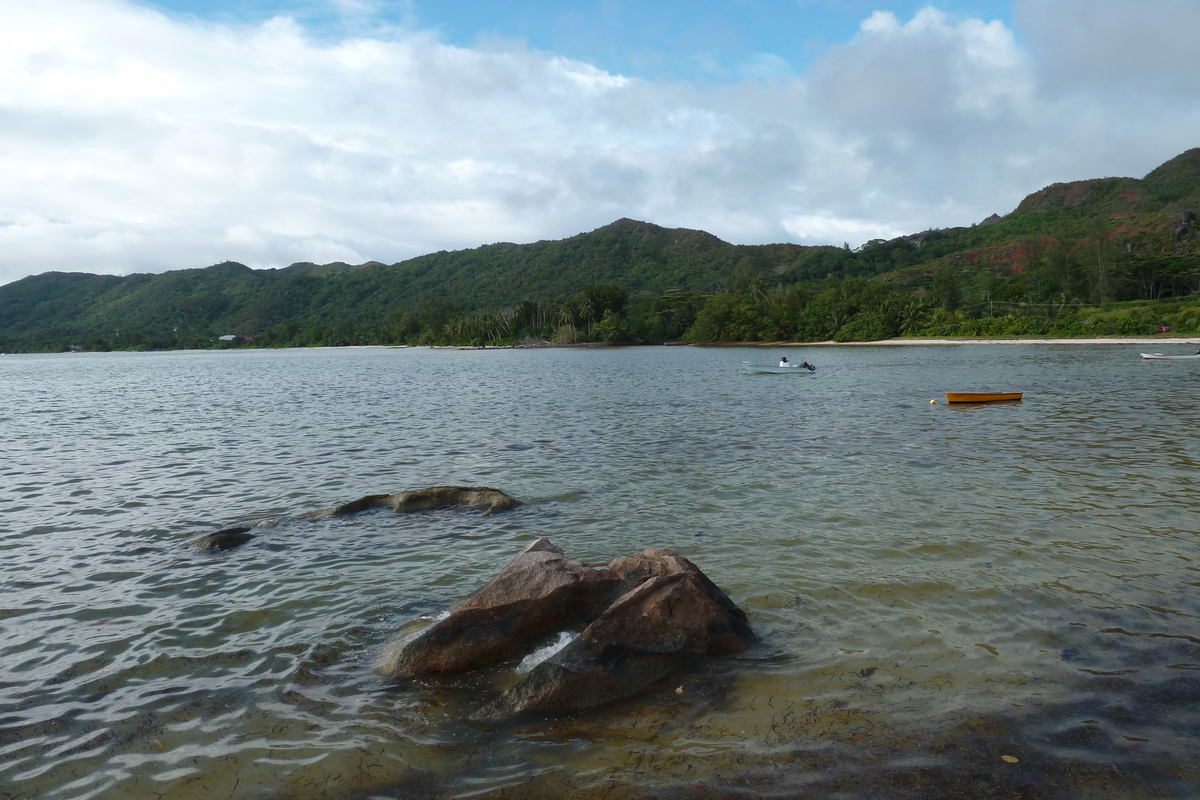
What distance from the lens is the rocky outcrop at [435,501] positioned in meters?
13.4

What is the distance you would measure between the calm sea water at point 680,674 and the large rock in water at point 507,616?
0.30m

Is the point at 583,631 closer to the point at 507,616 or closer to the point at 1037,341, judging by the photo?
the point at 507,616

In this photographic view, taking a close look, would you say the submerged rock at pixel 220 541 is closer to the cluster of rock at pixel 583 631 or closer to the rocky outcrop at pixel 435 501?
the rocky outcrop at pixel 435 501

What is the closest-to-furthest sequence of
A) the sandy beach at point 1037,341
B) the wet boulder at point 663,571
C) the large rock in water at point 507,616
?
1. the large rock in water at point 507,616
2. the wet boulder at point 663,571
3. the sandy beach at point 1037,341

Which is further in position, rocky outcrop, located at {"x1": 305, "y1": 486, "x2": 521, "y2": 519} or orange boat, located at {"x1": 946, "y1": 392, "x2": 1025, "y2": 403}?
orange boat, located at {"x1": 946, "y1": 392, "x2": 1025, "y2": 403}

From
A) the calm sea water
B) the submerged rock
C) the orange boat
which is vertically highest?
the orange boat

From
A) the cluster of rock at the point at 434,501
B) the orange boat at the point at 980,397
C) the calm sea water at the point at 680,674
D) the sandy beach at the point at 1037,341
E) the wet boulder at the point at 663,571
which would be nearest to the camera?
the calm sea water at the point at 680,674

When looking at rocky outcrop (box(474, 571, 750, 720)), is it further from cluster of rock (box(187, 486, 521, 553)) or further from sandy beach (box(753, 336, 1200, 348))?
sandy beach (box(753, 336, 1200, 348))

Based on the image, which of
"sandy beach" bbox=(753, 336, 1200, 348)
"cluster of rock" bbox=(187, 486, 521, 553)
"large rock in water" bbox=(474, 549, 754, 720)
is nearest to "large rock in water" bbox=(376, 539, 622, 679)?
"large rock in water" bbox=(474, 549, 754, 720)

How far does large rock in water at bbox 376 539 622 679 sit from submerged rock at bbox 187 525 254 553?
566cm

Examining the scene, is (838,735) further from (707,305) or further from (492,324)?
(492,324)

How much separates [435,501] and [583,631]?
773 cm

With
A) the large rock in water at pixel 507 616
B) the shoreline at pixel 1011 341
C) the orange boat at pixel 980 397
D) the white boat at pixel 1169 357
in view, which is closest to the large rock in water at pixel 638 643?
the large rock in water at pixel 507 616

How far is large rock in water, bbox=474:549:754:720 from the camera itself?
20.1 feet
